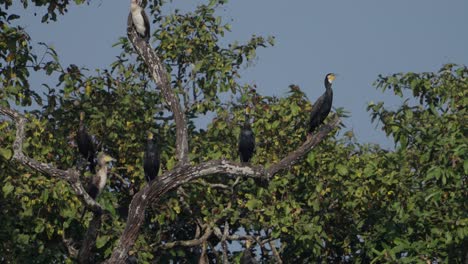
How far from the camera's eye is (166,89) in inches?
468

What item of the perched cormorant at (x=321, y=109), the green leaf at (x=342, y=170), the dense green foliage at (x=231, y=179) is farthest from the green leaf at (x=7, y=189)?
the green leaf at (x=342, y=170)

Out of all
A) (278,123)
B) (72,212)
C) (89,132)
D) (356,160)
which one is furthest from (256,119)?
(72,212)

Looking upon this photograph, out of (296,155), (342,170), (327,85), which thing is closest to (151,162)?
(296,155)

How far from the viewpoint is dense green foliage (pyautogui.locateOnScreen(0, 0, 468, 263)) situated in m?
14.4

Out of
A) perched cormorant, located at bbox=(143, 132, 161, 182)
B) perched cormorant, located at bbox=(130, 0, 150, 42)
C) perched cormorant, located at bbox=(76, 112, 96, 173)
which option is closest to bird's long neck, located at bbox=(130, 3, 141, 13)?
perched cormorant, located at bbox=(130, 0, 150, 42)

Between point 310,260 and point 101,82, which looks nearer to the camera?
point 101,82

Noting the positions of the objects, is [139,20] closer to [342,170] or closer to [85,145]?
[85,145]

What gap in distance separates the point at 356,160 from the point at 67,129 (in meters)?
4.67

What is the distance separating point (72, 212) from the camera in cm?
1471

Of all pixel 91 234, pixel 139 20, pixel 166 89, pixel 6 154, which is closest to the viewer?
pixel 91 234

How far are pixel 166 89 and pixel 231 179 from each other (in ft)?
19.1

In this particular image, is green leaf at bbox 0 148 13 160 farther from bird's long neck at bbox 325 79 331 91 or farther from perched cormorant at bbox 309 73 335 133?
bird's long neck at bbox 325 79 331 91

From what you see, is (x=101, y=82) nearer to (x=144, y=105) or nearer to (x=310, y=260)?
(x=144, y=105)

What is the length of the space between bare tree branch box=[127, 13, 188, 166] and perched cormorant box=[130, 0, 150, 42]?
14.0 inches
